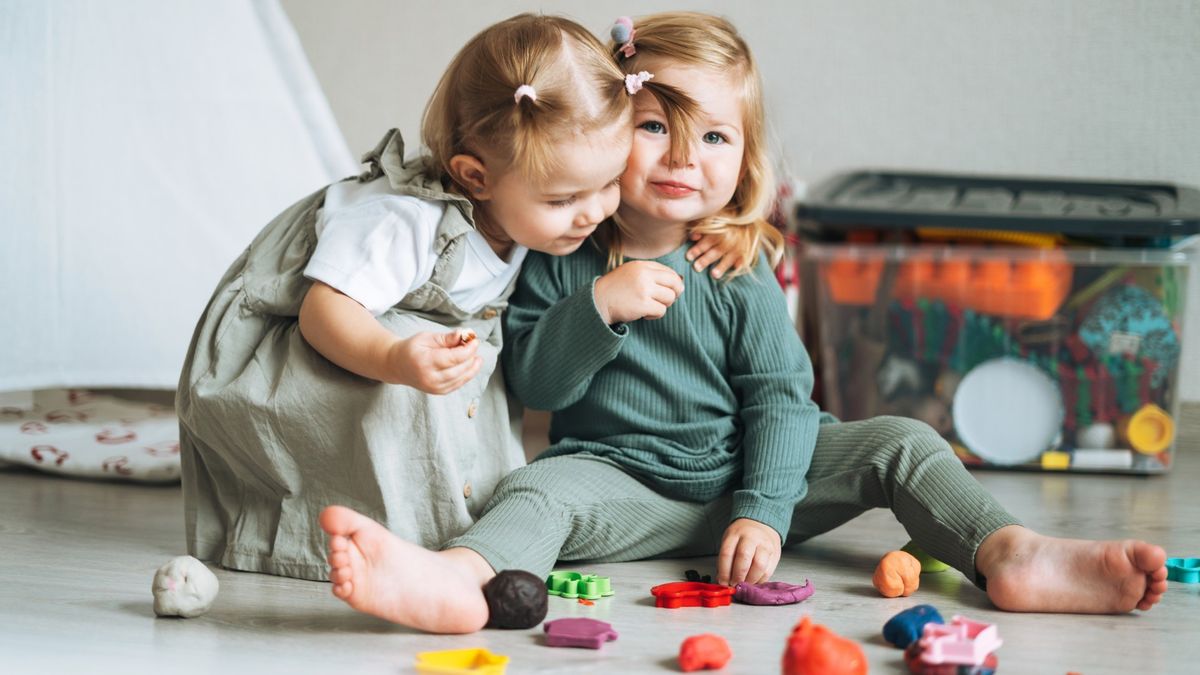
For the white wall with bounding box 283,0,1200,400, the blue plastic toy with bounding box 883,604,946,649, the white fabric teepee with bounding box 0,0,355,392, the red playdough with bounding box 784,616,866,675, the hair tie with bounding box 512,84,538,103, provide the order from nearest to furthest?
the red playdough with bounding box 784,616,866,675, the blue plastic toy with bounding box 883,604,946,649, the hair tie with bounding box 512,84,538,103, the white fabric teepee with bounding box 0,0,355,392, the white wall with bounding box 283,0,1200,400

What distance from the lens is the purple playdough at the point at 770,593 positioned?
104 centimetres

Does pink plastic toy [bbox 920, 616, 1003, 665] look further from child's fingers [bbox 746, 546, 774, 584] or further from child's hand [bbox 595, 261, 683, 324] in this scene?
child's hand [bbox 595, 261, 683, 324]

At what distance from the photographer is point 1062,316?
5.74 ft

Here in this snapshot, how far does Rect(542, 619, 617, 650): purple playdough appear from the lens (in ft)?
3.00

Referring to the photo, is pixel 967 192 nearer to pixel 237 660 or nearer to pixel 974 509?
pixel 974 509

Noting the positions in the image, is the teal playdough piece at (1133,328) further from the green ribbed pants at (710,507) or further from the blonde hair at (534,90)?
the blonde hair at (534,90)

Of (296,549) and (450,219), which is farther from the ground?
(450,219)

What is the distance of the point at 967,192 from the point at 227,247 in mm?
1139

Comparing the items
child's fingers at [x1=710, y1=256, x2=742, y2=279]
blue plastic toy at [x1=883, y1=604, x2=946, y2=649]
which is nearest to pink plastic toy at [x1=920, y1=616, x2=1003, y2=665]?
blue plastic toy at [x1=883, y1=604, x2=946, y2=649]

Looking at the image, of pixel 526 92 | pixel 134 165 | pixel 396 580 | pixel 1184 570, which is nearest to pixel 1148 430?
pixel 1184 570

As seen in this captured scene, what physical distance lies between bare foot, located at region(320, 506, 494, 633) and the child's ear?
0.34m

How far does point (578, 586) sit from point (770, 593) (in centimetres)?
16

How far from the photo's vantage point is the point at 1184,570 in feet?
3.75

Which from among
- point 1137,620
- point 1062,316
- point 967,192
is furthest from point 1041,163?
point 1137,620
